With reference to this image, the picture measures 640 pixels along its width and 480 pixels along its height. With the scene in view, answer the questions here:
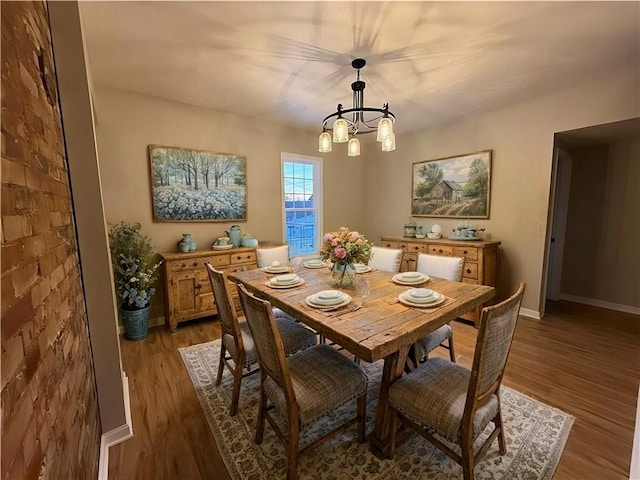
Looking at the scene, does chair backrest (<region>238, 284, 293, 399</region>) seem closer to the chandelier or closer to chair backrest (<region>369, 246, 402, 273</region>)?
the chandelier

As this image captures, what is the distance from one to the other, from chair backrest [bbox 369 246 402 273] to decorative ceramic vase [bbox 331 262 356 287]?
2.17ft

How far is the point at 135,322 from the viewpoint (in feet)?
9.61

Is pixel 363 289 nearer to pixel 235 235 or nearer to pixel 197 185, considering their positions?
pixel 235 235

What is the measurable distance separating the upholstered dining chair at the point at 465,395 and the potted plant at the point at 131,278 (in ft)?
8.75

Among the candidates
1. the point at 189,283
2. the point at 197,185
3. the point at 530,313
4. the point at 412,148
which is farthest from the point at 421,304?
the point at 412,148

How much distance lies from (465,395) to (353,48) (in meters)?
2.42

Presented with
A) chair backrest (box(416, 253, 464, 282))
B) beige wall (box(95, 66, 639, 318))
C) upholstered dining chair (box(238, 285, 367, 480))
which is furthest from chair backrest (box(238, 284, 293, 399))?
beige wall (box(95, 66, 639, 318))

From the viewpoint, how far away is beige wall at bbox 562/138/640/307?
11.7 feet

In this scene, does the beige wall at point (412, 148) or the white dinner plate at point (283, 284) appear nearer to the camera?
the white dinner plate at point (283, 284)

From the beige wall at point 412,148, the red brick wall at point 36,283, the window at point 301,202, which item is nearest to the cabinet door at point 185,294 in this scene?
the beige wall at point 412,148

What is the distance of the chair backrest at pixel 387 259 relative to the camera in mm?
2773

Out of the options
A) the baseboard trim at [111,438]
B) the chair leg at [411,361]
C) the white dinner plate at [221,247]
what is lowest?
the baseboard trim at [111,438]

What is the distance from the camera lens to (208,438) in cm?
172

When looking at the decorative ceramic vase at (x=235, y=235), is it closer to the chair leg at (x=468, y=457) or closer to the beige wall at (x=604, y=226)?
the chair leg at (x=468, y=457)
